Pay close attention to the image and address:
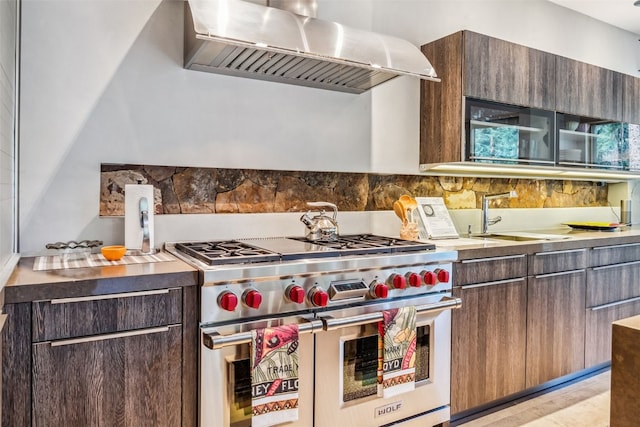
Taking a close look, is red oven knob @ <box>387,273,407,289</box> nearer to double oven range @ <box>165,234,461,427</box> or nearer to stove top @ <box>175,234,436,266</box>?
double oven range @ <box>165,234,461,427</box>

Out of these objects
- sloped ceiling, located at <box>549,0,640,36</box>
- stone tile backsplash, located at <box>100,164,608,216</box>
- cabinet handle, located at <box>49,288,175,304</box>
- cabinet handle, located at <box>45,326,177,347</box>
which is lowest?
cabinet handle, located at <box>45,326,177,347</box>

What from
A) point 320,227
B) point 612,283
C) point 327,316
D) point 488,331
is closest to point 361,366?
point 327,316

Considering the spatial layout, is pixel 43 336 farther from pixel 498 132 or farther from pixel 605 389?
pixel 605 389

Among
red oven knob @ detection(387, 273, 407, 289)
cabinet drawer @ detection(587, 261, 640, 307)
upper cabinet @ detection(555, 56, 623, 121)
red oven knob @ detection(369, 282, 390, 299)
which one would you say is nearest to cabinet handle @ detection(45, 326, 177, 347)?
red oven knob @ detection(369, 282, 390, 299)

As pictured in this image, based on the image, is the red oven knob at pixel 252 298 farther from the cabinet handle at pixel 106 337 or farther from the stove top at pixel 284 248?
the cabinet handle at pixel 106 337

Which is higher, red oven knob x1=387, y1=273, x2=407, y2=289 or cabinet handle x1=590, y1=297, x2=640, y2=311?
red oven knob x1=387, y1=273, x2=407, y2=289

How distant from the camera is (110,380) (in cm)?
147

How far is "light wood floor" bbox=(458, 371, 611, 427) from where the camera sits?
8.09 feet

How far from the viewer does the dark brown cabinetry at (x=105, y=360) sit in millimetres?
1366

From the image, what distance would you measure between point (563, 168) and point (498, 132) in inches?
29.1

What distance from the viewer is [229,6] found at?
183 centimetres

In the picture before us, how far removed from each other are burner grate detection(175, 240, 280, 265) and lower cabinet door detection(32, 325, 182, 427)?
29cm

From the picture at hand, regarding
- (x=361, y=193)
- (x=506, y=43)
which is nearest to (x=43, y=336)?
(x=361, y=193)

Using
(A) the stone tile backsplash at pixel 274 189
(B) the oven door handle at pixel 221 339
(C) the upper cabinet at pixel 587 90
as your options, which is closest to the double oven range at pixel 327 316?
(B) the oven door handle at pixel 221 339
